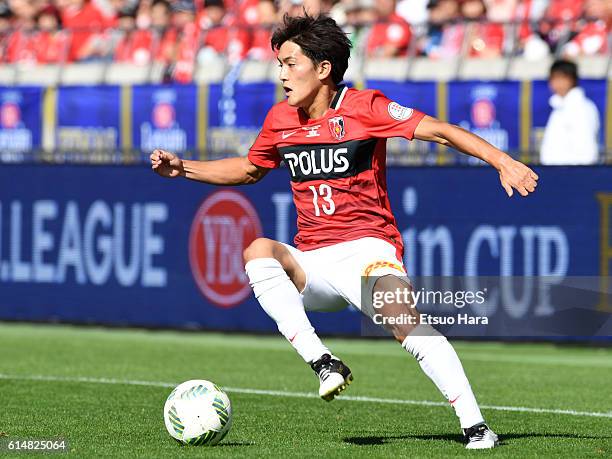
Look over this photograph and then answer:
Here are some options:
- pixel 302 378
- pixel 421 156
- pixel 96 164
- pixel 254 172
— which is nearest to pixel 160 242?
pixel 96 164

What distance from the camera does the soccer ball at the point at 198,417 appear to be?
7.35 metres

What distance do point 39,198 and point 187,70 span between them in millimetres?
3703

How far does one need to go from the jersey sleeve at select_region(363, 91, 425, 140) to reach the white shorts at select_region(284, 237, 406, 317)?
559mm

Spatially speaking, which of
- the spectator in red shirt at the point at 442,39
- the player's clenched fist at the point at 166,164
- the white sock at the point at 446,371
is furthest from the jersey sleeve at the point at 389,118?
the spectator in red shirt at the point at 442,39

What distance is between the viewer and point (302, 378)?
11258mm

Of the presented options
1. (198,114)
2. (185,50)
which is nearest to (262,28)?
(185,50)

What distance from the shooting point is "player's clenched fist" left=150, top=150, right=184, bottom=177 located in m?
7.80

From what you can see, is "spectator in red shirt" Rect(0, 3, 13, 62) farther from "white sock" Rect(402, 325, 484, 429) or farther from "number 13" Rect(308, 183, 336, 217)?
"white sock" Rect(402, 325, 484, 429)

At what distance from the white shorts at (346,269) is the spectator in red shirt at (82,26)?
1289 centimetres

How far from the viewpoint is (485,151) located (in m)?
6.84

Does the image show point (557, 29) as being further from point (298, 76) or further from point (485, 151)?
point (485, 151)

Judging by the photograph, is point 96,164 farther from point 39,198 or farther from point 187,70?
point 187,70

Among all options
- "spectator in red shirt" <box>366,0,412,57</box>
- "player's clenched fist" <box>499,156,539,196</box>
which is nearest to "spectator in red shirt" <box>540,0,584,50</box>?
"spectator in red shirt" <box>366,0,412,57</box>

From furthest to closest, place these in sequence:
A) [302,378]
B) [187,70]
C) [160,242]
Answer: [187,70] → [160,242] → [302,378]
